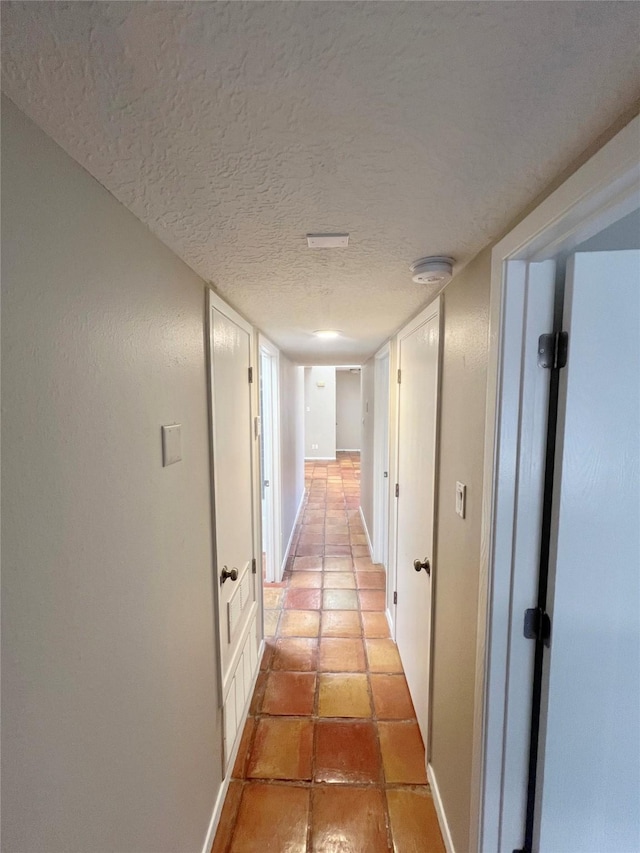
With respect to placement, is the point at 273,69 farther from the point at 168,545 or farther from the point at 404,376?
the point at 404,376

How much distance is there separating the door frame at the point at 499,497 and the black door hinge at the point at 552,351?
0.05m

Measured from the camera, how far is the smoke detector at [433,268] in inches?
43.8

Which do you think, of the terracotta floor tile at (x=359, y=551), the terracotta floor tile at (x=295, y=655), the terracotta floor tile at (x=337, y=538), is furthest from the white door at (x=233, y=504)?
the terracotta floor tile at (x=337, y=538)

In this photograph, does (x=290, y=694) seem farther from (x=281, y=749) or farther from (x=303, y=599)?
(x=303, y=599)

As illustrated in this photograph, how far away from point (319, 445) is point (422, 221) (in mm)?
8301

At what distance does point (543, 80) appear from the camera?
1.60ft

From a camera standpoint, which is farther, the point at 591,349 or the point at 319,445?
the point at 319,445

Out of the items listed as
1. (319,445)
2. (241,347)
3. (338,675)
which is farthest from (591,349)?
(319,445)

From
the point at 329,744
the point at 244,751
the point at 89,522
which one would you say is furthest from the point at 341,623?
the point at 89,522

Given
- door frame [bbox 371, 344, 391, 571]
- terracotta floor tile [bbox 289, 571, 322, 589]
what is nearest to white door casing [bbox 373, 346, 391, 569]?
door frame [bbox 371, 344, 391, 571]

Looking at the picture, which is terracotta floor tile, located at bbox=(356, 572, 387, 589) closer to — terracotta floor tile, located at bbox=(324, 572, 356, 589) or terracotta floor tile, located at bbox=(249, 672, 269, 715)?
terracotta floor tile, located at bbox=(324, 572, 356, 589)

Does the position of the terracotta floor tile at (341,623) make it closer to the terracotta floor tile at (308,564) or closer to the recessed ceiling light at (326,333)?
the terracotta floor tile at (308,564)

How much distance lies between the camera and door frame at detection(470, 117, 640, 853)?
2.61 feet

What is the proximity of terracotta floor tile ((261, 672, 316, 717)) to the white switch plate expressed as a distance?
165cm
